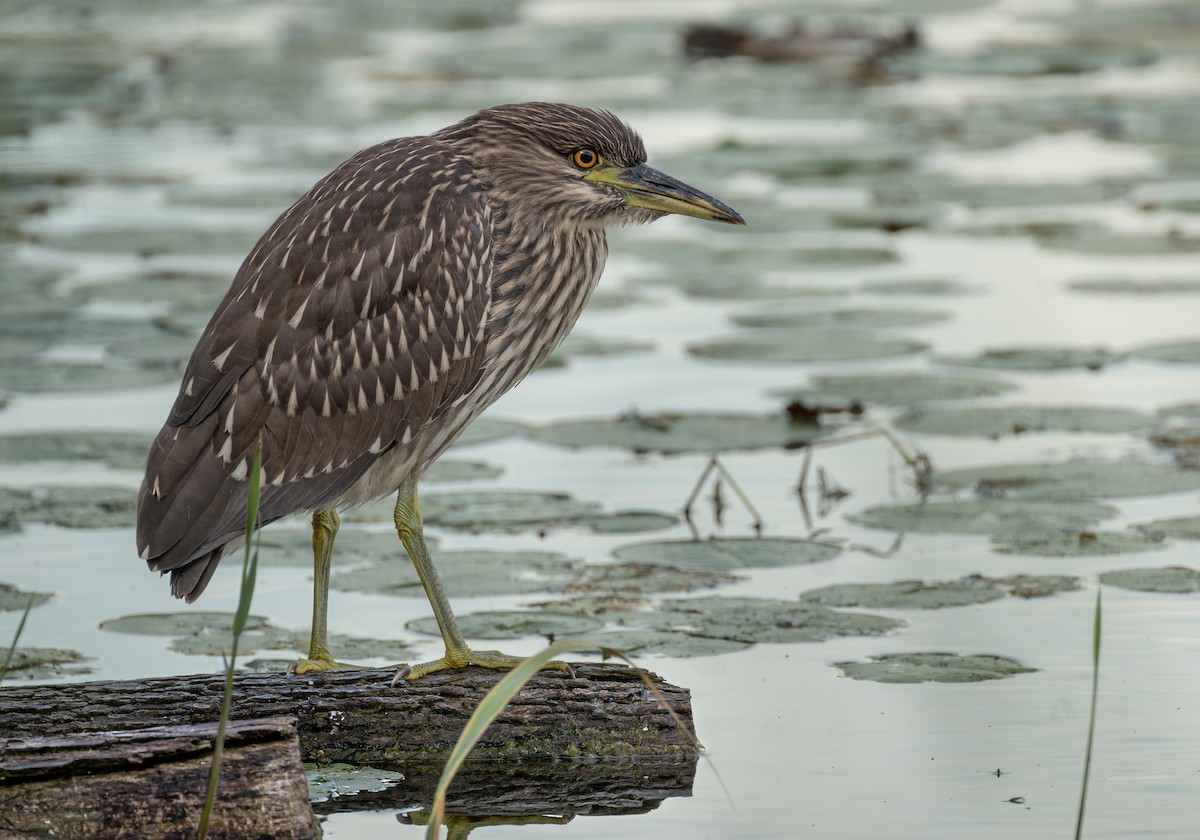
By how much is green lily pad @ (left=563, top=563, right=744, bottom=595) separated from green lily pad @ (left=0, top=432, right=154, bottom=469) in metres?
1.96

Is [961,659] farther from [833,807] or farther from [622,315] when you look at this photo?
[622,315]

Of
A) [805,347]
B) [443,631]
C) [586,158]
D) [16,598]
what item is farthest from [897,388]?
[16,598]

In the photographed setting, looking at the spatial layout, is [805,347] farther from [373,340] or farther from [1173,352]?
[373,340]

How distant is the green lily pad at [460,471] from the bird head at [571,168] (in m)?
1.72

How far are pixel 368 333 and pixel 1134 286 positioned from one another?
5511 mm

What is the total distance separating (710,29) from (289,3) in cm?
573

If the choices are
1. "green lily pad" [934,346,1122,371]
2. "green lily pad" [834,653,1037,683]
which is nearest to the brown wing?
"green lily pad" [834,653,1037,683]

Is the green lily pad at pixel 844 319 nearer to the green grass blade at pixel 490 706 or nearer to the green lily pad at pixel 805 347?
the green lily pad at pixel 805 347

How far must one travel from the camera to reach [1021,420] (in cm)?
809

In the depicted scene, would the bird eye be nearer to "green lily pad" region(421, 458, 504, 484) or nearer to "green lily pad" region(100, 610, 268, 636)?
"green lily pad" region(100, 610, 268, 636)

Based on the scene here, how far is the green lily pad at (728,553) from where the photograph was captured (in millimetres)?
6645

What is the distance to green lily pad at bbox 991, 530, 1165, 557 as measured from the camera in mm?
6656

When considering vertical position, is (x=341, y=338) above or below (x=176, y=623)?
above

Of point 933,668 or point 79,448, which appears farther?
point 79,448
